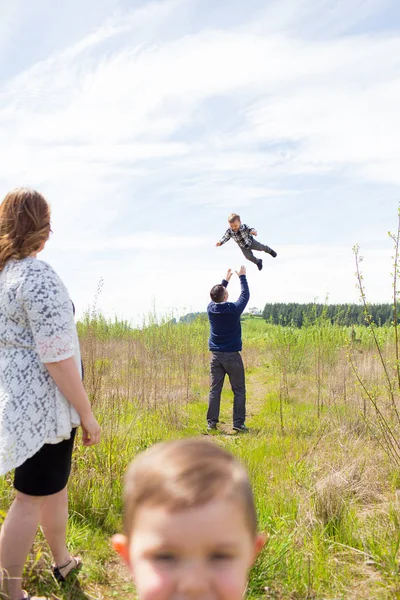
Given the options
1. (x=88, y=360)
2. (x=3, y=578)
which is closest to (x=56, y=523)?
(x=3, y=578)

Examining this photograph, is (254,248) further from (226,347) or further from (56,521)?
(56,521)

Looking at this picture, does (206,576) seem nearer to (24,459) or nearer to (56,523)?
(24,459)

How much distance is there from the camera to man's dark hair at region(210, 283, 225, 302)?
7320 mm

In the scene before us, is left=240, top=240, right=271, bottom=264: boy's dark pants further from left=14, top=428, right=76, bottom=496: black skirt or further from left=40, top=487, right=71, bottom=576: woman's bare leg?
left=14, top=428, right=76, bottom=496: black skirt

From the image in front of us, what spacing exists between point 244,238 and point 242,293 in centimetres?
245

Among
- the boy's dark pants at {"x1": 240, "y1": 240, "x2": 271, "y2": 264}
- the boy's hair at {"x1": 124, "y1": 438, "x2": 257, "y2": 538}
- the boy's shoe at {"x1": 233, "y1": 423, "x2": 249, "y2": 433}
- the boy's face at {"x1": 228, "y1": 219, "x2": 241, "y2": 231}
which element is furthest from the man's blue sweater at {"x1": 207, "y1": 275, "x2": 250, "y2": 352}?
the boy's hair at {"x1": 124, "y1": 438, "x2": 257, "y2": 538}

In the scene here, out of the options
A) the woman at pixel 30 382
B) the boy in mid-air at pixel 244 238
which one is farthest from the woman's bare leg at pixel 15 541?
the boy in mid-air at pixel 244 238

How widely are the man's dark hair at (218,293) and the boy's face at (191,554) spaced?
6400 mm

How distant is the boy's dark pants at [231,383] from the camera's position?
7.32 m

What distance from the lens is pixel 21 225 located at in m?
2.29

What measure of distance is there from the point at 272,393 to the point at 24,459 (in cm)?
810

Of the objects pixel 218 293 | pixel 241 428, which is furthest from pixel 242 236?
pixel 241 428

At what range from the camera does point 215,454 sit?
0.96 metres

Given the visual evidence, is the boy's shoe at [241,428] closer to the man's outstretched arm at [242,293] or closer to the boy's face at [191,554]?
the man's outstretched arm at [242,293]
